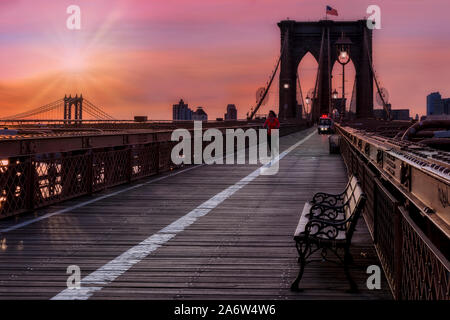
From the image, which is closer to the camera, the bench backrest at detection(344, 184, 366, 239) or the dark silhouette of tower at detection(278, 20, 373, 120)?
the bench backrest at detection(344, 184, 366, 239)

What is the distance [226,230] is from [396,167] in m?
3.37

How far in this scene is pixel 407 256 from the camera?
4.82 meters

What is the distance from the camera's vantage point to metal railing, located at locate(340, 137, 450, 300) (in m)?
3.61

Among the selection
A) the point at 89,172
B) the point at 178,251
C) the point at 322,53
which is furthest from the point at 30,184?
the point at 322,53

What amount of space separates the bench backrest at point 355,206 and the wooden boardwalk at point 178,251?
1.71 ft

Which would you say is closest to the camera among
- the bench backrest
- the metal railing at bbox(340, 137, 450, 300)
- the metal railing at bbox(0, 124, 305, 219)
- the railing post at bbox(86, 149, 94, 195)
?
the metal railing at bbox(340, 137, 450, 300)

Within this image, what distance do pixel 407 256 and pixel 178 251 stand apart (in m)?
3.52

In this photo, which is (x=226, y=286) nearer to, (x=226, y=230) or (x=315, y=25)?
(x=226, y=230)

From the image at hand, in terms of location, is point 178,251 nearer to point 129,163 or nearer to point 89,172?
point 89,172

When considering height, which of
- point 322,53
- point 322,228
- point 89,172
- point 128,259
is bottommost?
point 128,259

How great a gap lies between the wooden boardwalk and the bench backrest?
520 mm

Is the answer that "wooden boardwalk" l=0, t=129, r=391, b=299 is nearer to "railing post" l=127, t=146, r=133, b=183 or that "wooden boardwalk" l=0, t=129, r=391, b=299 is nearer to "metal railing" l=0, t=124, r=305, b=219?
"metal railing" l=0, t=124, r=305, b=219

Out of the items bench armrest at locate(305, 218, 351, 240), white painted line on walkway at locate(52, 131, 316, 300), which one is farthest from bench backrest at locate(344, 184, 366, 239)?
white painted line on walkway at locate(52, 131, 316, 300)
